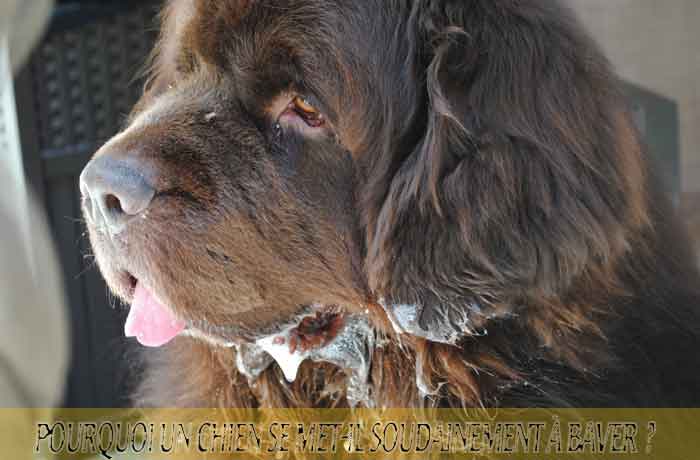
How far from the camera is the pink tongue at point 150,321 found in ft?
5.57

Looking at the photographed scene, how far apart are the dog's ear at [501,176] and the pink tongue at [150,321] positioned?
0.50 meters

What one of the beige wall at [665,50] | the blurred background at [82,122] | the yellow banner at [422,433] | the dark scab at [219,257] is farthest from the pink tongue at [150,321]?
the beige wall at [665,50]

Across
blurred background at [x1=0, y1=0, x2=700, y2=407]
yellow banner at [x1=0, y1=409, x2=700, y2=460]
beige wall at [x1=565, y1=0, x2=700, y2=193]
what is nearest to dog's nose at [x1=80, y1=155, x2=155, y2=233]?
yellow banner at [x1=0, y1=409, x2=700, y2=460]

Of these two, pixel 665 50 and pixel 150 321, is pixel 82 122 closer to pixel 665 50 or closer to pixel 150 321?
pixel 150 321

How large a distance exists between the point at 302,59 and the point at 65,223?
2485mm

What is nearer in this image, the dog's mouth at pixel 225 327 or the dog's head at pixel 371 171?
the dog's head at pixel 371 171

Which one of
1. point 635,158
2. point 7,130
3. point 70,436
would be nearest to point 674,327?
point 635,158

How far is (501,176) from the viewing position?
54.9 inches

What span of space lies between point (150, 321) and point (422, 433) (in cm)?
68

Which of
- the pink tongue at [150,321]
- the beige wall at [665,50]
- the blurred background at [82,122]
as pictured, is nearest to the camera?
the pink tongue at [150,321]

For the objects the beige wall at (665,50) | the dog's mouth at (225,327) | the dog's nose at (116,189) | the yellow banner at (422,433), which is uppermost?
the beige wall at (665,50)

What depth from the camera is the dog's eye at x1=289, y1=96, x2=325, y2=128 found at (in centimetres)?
157

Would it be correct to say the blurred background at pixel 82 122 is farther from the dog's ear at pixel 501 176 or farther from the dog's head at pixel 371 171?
the dog's ear at pixel 501 176

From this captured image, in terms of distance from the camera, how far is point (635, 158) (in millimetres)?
1627
